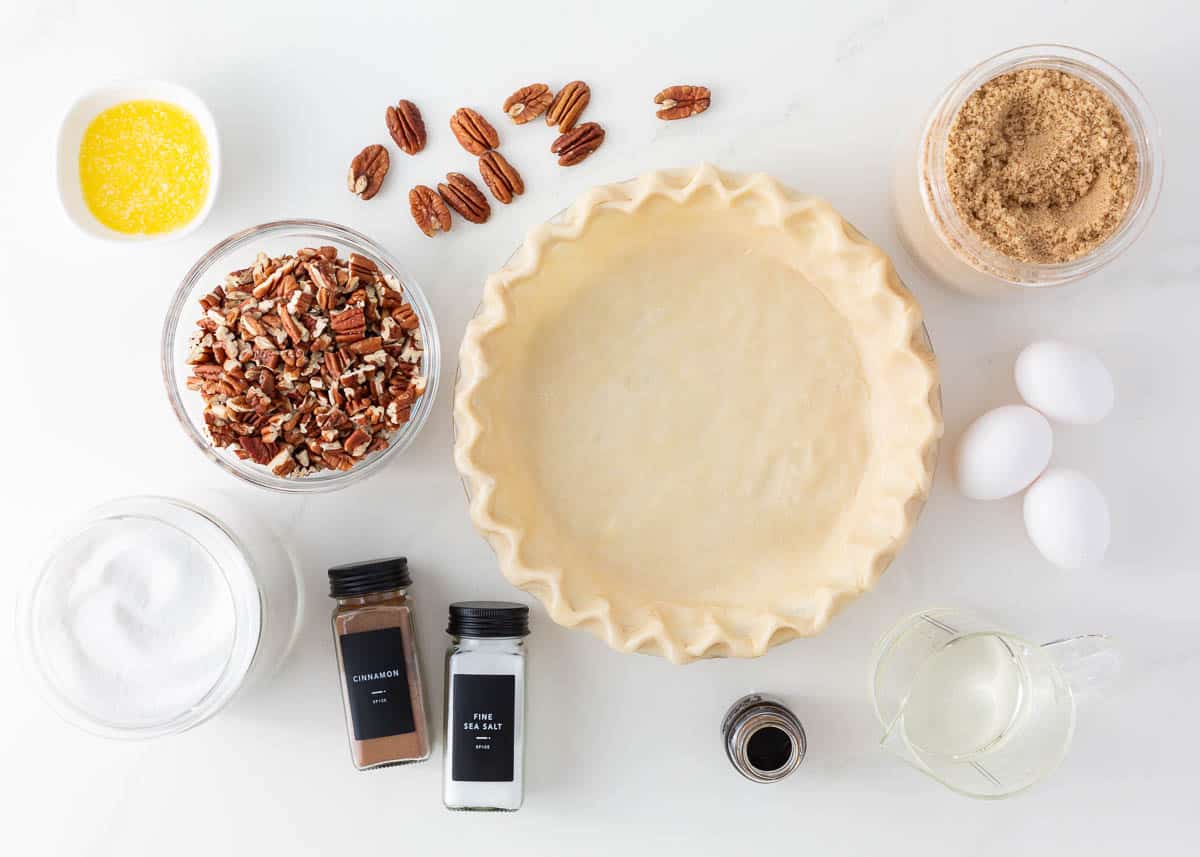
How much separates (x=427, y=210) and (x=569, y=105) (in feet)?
0.78

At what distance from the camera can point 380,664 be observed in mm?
1146

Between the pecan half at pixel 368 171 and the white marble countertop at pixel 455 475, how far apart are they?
20mm

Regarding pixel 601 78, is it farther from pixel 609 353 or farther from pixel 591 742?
pixel 591 742

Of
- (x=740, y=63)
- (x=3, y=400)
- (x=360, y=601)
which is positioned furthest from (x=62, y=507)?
(x=740, y=63)

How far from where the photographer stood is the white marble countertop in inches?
48.5

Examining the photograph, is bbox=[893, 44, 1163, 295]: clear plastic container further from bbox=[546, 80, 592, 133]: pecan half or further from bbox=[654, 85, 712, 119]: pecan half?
bbox=[546, 80, 592, 133]: pecan half

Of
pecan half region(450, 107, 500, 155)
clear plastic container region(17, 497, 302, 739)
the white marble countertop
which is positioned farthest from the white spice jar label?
pecan half region(450, 107, 500, 155)

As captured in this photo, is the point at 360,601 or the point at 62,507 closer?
the point at 360,601

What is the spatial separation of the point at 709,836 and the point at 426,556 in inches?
21.9

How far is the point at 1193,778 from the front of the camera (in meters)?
1.28

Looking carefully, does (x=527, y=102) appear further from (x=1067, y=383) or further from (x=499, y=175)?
(x=1067, y=383)

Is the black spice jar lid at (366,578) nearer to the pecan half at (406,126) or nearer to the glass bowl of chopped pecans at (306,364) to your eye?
the glass bowl of chopped pecans at (306,364)

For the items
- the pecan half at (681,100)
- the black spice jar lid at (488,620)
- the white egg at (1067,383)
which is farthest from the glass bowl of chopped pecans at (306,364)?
the white egg at (1067,383)

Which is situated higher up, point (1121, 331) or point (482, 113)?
point (482, 113)
